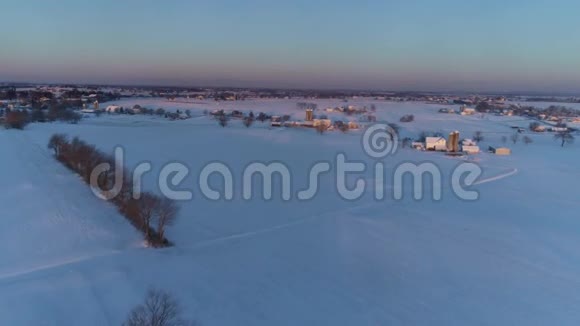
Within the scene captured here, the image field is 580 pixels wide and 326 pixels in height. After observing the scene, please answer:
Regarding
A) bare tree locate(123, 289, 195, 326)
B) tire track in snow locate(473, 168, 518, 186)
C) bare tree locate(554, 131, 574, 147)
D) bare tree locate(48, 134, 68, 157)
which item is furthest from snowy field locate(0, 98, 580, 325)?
bare tree locate(554, 131, 574, 147)

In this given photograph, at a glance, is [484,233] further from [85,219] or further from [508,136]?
[508,136]

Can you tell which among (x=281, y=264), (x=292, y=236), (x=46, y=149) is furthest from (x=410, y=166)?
(x=46, y=149)

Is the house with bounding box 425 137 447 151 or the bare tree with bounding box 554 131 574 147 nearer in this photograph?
the house with bounding box 425 137 447 151

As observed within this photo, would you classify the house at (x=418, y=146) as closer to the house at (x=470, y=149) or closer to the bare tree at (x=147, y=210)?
the house at (x=470, y=149)

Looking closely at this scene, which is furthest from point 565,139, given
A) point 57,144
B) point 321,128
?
point 57,144

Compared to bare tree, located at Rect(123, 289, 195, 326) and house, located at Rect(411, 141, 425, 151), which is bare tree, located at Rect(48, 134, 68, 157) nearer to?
bare tree, located at Rect(123, 289, 195, 326)

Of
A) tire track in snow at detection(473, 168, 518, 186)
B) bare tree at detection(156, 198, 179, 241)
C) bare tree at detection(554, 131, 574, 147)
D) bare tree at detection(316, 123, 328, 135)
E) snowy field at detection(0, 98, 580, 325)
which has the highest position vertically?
bare tree at detection(316, 123, 328, 135)
